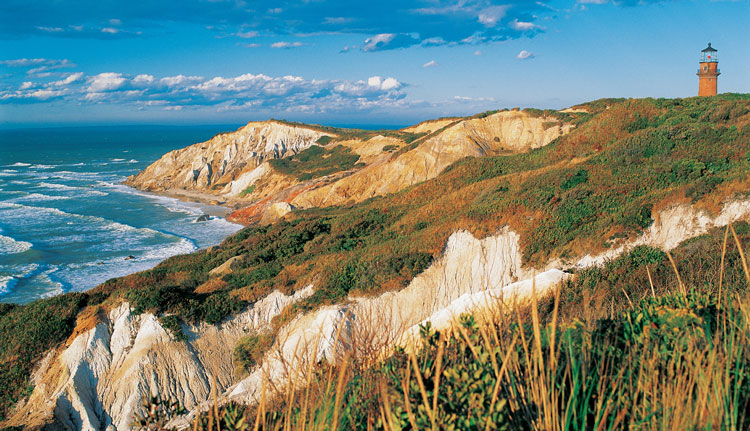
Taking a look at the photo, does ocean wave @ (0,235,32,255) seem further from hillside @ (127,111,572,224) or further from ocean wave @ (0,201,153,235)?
hillside @ (127,111,572,224)

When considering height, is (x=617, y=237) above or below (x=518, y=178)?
below

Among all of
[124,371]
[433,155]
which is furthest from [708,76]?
[124,371]

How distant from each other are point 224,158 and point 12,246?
4083 centimetres

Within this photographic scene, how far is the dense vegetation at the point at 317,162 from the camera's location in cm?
6219

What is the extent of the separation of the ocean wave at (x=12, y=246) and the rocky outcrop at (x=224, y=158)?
1250 inches

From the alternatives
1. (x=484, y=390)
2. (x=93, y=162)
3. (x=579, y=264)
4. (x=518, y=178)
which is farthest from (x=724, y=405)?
(x=93, y=162)

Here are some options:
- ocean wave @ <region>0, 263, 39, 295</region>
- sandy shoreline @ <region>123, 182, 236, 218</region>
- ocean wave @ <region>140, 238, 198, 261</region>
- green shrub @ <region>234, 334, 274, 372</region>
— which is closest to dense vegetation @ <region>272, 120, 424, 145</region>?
sandy shoreline @ <region>123, 182, 236, 218</region>

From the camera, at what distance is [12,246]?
41094 mm

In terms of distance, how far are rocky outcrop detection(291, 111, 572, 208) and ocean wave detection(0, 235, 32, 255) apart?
2495 cm

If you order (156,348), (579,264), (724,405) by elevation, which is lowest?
(156,348)

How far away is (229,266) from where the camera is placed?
2433 cm

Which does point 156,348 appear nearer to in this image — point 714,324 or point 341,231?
point 341,231

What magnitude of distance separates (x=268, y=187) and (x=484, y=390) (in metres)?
63.5

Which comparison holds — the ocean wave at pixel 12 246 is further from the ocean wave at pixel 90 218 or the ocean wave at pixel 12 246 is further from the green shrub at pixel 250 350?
the green shrub at pixel 250 350
